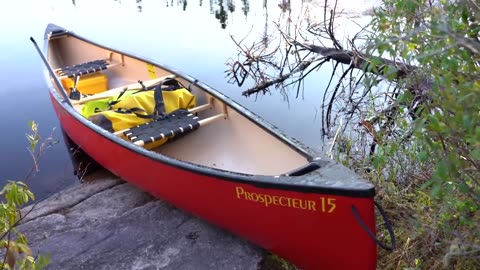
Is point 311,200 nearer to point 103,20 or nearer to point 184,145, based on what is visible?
point 184,145

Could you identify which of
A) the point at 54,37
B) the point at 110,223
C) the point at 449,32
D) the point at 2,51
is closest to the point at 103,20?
the point at 2,51

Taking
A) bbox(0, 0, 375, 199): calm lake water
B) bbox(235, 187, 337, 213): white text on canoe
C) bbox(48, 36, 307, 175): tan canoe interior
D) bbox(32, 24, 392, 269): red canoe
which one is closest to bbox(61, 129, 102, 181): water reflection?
bbox(0, 0, 375, 199): calm lake water

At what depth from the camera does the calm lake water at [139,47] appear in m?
5.41

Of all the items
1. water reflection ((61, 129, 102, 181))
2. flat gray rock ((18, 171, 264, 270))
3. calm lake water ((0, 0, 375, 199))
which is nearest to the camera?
flat gray rock ((18, 171, 264, 270))

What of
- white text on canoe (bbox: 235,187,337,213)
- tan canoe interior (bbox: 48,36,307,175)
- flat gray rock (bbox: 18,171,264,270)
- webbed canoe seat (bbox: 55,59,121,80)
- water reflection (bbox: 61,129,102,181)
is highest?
webbed canoe seat (bbox: 55,59,121,80)

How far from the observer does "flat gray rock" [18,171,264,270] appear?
9.72ft

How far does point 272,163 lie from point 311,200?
1.02m

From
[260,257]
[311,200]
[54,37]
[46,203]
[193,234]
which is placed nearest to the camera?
[311,200]

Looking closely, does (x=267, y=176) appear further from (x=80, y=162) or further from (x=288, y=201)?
(x=80, y=162)

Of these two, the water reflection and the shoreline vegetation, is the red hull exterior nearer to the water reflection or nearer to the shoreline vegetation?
the shoreline vegetation

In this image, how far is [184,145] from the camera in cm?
415

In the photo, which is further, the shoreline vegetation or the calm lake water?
the calm lake water

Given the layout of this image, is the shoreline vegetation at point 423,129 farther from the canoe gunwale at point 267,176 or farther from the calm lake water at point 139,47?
the calm lake water at point 139,47

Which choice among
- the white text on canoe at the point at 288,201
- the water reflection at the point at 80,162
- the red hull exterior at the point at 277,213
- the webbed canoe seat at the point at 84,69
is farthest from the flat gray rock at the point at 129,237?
the webbed canoe seat at the point at 84,69
